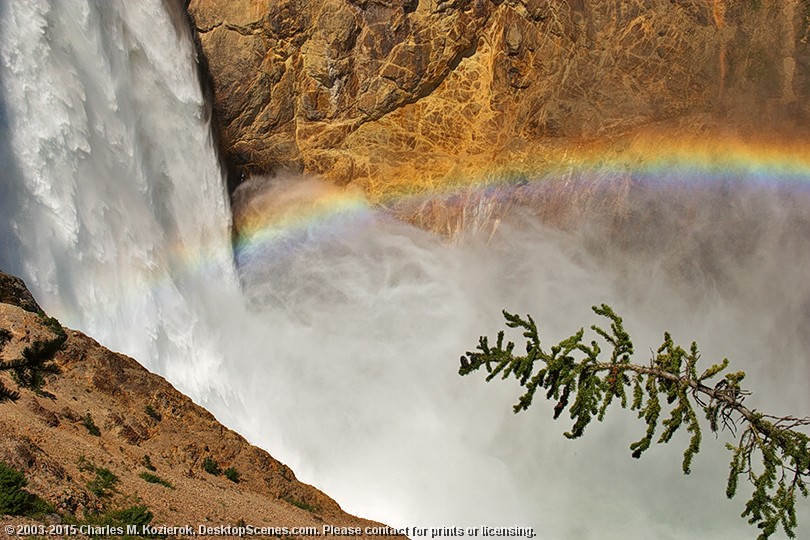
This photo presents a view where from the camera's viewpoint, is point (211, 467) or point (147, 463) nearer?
point (147, 463)

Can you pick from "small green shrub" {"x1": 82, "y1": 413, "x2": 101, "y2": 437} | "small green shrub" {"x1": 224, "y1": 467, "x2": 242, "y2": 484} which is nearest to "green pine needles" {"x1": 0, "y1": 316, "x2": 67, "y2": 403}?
"small green shrub" {"x1": 82, "y1": 413, "x2": 101, "y2": 437}

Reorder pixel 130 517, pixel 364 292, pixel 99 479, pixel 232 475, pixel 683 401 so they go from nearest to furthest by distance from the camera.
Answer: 1. pixel 683 401
2. pixel 130 517
3. pixel 99 479
4. pixel 232 475
5. pixel 364 292

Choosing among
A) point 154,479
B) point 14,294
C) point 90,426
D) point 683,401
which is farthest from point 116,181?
point 683,401

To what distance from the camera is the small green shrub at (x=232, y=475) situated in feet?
35.3

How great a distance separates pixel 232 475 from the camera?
35.5 ft

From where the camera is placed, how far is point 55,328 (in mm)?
10398

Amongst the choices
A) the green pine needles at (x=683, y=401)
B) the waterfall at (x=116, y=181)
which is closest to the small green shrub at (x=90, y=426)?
the green pine needles at (x=683, y=401)

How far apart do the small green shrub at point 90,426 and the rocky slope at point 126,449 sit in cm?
2

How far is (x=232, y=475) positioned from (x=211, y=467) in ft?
0.98

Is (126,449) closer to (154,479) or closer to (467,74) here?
(154,479)

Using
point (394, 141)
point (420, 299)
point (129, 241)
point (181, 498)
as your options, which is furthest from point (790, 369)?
point (181, 498)

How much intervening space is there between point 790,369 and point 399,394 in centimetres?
975

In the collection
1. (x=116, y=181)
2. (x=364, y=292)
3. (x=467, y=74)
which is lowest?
(x=116, y=181)

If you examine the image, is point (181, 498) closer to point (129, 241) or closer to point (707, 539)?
point (129, 241)
